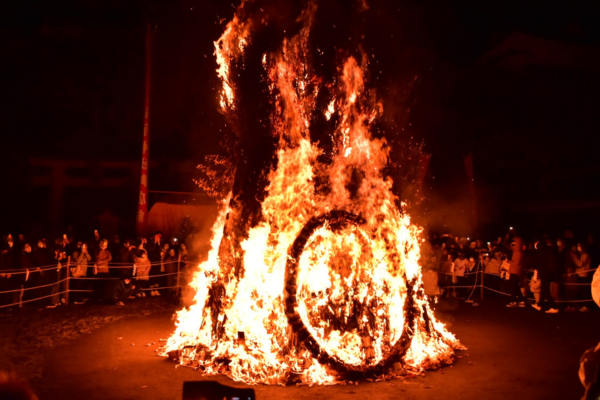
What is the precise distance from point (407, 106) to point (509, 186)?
1529cm

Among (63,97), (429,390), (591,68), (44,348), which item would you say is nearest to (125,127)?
(63,97)

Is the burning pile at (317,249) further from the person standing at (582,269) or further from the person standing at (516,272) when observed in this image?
the person standing at (582,269)

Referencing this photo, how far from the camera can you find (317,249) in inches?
315

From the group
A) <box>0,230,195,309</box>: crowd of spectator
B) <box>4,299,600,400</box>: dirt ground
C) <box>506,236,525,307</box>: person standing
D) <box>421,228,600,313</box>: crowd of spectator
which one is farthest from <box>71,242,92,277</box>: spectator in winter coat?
<box>506,236,525,307</box>: person standing

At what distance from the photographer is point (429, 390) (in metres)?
6.95

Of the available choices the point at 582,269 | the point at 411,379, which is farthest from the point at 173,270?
the point at 582,269

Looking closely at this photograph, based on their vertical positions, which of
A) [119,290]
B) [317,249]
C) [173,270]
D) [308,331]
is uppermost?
[317,249]

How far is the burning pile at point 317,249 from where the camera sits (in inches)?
305

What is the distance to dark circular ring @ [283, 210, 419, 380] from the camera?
24.1 feet

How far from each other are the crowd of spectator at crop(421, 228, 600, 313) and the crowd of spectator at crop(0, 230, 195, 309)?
7.32 meters

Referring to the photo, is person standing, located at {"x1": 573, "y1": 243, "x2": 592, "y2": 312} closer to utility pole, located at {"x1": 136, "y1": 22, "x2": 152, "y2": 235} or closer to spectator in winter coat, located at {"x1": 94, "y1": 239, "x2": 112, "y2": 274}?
spectator in winter coat, located at {"x1": 94, "y1": 239, "x2": 112, "y2": 274}

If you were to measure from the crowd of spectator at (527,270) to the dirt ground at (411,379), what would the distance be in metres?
1.39

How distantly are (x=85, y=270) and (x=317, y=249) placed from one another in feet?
26.9

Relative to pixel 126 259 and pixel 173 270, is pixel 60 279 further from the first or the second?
pixel 173 270
